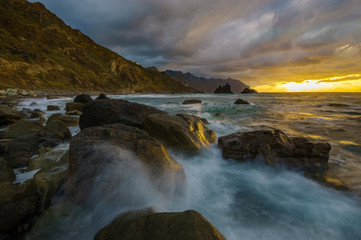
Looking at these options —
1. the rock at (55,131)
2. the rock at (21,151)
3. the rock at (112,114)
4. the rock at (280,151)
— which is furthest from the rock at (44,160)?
the rock at (280,151)

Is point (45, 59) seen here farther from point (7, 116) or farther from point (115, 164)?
point (115, 164)

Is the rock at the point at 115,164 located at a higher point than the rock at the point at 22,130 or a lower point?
higher

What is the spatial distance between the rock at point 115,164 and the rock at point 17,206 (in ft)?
1.47

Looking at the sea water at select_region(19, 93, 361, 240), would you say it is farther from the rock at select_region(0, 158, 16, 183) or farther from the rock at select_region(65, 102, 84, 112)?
the rock at select_region(65, 102, 84, 112)

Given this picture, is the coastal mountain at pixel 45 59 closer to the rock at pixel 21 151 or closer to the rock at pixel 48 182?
the rock at pixel 21 151

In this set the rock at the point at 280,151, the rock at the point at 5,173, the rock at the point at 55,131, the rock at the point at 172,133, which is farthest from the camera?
the rock at the point at 55,131

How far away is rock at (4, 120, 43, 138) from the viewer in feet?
18.0

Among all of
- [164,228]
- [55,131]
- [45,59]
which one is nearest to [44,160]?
[55,131]

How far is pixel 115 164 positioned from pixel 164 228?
1.25 m

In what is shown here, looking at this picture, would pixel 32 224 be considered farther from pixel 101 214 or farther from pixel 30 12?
pixel 30 12

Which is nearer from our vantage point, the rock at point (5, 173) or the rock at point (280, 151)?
the rock at point (5, 173)

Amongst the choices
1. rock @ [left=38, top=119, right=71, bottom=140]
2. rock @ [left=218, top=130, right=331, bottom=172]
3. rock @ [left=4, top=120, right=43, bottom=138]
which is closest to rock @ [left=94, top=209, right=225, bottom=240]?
rock @ [left=218, top=130, right=331, bottom=172]

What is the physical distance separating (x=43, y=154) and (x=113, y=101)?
2.81 m

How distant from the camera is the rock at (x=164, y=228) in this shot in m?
1.61
